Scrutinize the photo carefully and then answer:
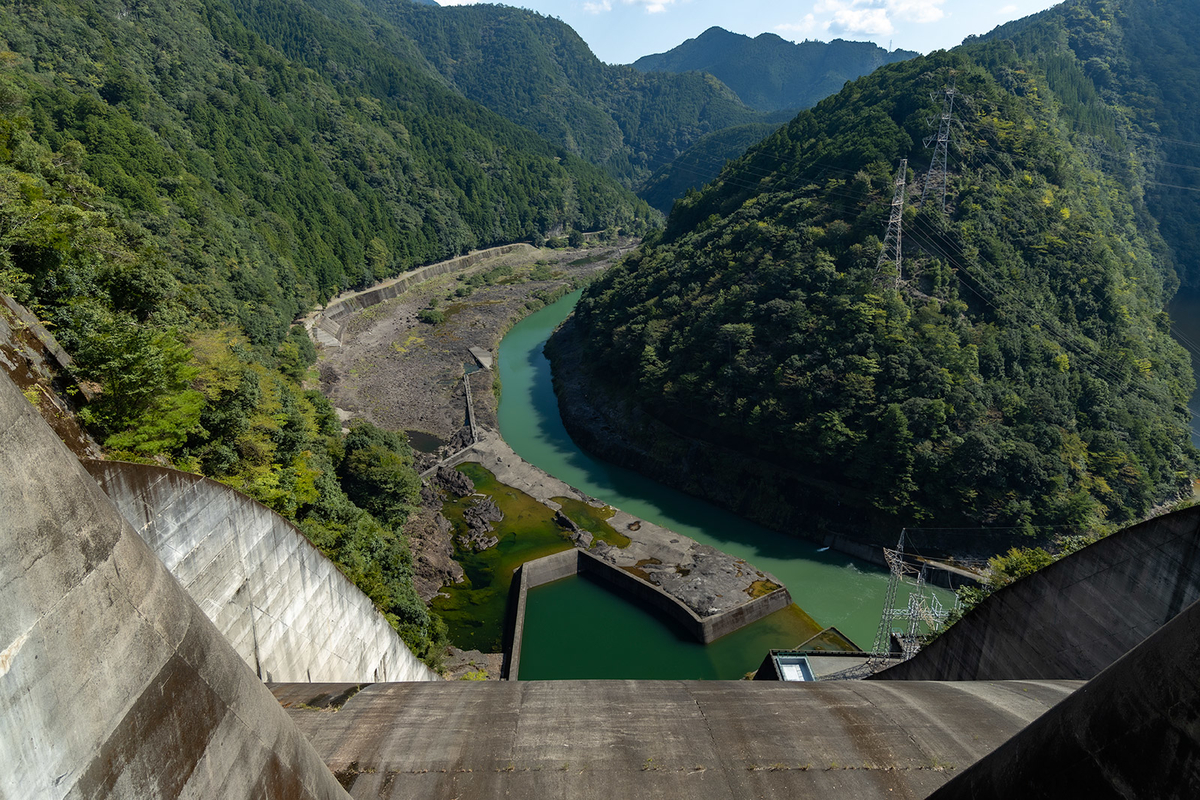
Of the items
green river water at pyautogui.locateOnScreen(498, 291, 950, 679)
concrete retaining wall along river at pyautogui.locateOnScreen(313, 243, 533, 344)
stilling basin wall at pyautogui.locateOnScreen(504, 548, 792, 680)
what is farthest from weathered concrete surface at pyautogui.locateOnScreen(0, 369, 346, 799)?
concrete retaining wall along river at pyautogui.locateOnScreen(313, 243, 533, 344)

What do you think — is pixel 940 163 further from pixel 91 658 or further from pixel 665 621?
pixel 91 658

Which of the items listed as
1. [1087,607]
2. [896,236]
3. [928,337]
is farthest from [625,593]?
[896,236]

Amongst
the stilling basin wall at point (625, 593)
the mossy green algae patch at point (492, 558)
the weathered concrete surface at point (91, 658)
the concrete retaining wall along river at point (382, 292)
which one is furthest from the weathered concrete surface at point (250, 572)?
the concrete retaining wall along river at point (382, 292)

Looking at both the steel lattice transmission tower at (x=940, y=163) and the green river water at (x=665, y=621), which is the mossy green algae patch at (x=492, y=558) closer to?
the green river water at (x=665, y=621)

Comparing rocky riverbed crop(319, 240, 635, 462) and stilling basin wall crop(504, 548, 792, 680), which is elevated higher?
rocky riverbed crop(319, 240, 635, 462)

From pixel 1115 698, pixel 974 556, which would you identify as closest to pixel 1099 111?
pixel 974 556

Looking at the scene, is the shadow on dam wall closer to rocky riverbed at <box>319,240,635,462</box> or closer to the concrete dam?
the concrete dam
